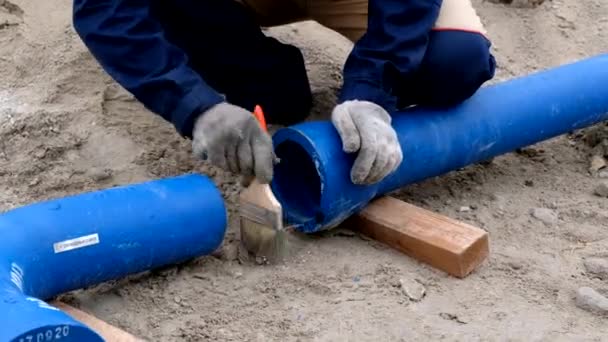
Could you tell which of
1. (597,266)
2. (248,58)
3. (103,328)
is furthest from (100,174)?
(597,266)

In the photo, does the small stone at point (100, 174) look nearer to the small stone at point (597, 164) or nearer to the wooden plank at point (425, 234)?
the wooden plank at point (425, 234)

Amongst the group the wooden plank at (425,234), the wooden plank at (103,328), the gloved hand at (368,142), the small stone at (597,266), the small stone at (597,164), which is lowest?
the small stone at (597,164)

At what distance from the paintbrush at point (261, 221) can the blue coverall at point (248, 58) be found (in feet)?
0.63

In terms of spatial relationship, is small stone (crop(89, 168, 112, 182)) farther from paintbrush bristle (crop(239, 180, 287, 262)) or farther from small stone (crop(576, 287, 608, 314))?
small stone (crop(576, 287, 608, 314))

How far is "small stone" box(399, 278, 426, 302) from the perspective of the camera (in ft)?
6.79

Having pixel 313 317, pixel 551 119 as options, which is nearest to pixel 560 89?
pixel 551 119

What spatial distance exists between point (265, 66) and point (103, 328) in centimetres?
106


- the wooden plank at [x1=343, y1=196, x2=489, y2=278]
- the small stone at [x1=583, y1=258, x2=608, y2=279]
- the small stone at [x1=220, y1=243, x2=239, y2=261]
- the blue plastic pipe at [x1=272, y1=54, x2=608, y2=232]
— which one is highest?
the blue plastic pipe at [x1=272, y1=54, x2=608, y2=232]

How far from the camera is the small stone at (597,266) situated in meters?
2.14

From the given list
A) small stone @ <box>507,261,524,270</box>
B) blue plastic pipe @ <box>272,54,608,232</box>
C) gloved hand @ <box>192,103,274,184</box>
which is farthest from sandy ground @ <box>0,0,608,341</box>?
gloved hand @ <box>192,103,274,184</box>

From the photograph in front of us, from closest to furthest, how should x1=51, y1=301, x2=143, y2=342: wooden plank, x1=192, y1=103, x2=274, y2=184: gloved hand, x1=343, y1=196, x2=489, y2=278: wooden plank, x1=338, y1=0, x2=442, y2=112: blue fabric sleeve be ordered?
x1=51, y1=301, x2=143, y2=342: wooden plank < x1=192, y1=103, x2=274, y2=184: gloved hand < x1=343, y1=196, x2=489, y2=278: wooden plank < x1=338, y1=0, x2=442, y2=112: blue fabric sleeve

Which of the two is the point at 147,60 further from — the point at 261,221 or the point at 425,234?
the point at 425,234

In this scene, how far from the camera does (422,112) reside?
7.70 ft

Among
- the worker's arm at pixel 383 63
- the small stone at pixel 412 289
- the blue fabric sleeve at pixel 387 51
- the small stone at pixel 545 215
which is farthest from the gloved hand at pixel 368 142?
the small stone at pixel 545 215
